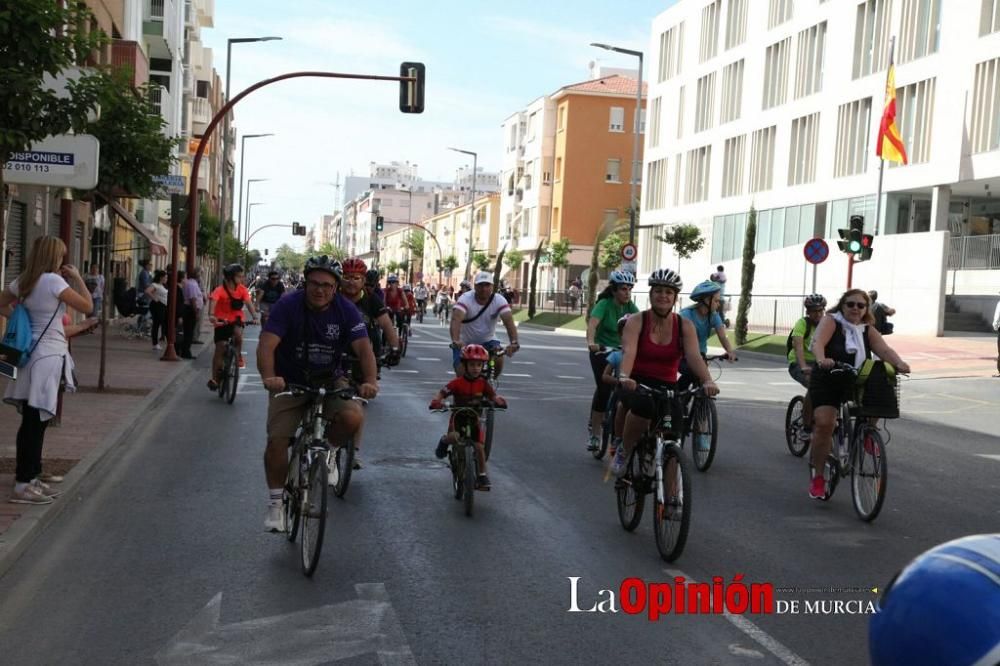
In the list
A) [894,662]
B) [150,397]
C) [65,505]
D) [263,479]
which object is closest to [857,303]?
[263,479]

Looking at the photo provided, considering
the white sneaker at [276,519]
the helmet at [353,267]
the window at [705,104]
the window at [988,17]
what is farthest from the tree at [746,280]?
the white sneaker at [276,519]

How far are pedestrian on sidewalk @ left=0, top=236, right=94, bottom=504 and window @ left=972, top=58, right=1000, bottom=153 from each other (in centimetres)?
3307

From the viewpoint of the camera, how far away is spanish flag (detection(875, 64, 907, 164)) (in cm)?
3691

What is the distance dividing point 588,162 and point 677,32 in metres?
20.7

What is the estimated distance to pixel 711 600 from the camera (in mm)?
6078

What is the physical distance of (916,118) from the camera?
131ft

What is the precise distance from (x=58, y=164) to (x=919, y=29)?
1379 inches

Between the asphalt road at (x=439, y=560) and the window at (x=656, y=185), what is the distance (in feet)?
166

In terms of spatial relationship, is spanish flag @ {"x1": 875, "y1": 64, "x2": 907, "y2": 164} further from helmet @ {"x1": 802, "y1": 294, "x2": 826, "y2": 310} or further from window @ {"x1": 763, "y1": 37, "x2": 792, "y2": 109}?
helmet @ {"x1": 802, "y1": 294, "x2": 826, "y2": 310}

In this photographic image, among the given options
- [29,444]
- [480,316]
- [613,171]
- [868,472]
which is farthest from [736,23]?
[29,444]

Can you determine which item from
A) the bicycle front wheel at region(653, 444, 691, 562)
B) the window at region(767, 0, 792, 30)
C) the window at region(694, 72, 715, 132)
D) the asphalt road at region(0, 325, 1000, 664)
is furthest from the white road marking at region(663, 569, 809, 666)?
the window at region(694, 72, 715, 132)

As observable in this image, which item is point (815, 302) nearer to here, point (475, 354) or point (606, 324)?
point (606, 324)

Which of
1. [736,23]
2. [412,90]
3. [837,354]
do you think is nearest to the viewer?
[837,354]

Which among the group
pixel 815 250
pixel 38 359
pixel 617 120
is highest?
pixel 617 120
